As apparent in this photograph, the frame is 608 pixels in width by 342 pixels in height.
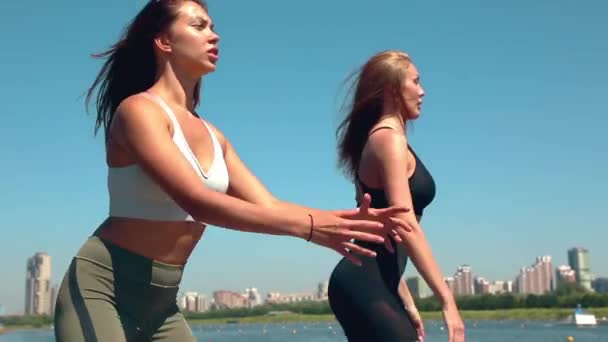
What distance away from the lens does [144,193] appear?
237 centimetres

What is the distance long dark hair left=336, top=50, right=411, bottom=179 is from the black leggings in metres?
0.63

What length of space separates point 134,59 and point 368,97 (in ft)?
4.30

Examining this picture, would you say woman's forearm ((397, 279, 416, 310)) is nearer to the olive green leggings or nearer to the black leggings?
the black leggings

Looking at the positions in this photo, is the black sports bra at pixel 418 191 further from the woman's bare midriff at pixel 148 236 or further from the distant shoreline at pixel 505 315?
the distant shoreline at pixel 505 315

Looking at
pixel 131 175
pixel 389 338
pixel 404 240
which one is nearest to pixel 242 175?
pixel 131 175

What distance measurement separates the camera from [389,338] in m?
3.06

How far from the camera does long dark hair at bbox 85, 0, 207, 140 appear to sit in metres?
2.75

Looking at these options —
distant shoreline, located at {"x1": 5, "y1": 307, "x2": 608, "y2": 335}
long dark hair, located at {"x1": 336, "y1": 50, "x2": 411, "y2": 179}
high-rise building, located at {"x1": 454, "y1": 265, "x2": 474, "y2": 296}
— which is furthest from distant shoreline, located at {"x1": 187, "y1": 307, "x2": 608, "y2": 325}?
long dark hair, located at {"x1": 336, "y1": 50, "x2": 411, "y2": 179}

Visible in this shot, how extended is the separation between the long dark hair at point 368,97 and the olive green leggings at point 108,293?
1471 millimetres

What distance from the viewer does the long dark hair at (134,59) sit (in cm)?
275

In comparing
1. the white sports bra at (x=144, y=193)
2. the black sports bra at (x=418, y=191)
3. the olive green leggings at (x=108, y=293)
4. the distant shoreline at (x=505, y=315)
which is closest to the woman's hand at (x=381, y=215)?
the white sports bra at (x=144, y=193)

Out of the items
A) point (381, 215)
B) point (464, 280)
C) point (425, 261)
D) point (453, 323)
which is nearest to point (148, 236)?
point (381, 215)

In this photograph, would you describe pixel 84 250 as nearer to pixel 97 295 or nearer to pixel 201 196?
pixel 97 295

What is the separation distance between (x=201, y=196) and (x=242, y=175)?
70 cm
